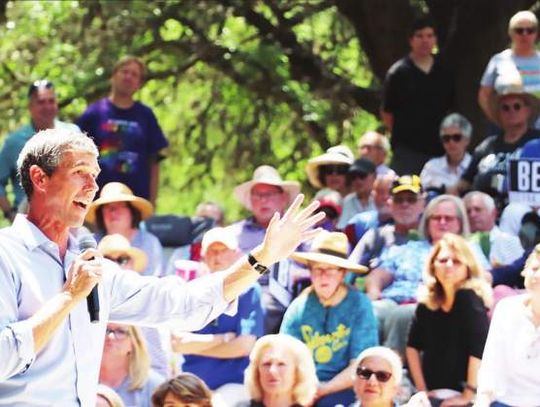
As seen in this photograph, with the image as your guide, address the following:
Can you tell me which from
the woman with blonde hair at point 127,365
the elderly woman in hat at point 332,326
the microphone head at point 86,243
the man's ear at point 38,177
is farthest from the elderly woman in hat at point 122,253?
the man's ear at point 38,177

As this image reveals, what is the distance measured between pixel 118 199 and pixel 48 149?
569 cm

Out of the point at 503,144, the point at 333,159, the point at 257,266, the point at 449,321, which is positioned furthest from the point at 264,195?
the point at 257,266

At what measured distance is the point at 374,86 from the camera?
14492mm

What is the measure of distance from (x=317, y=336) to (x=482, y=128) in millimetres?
5218

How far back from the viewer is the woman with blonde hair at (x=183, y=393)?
6914mm

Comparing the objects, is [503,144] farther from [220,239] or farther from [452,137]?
[220,239]

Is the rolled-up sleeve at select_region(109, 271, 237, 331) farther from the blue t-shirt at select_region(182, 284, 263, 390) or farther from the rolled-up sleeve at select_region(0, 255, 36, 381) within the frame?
the blue t-shirt at select_region(182, 284, 263, 390)

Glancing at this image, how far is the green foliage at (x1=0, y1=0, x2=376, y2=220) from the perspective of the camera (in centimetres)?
1341

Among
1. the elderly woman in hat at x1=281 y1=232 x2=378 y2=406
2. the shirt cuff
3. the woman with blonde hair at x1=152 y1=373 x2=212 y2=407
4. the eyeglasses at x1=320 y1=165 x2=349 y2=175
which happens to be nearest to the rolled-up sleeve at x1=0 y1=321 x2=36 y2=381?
the shirt cuff

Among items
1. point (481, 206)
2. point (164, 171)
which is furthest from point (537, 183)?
point (164, 171)

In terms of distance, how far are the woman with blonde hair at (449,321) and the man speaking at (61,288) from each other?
351 cm

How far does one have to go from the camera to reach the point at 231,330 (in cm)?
838

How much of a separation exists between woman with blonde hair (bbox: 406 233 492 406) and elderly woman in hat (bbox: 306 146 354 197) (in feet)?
10.4

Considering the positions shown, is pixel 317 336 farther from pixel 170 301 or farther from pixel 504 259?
pixel 170 301
